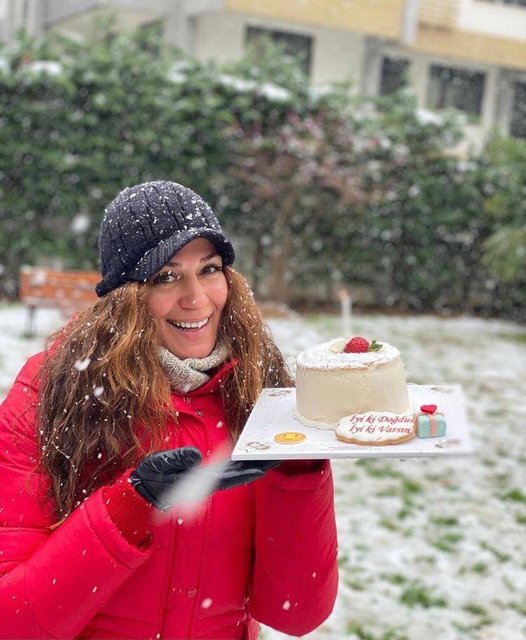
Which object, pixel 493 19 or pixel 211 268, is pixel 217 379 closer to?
pixel 211 268

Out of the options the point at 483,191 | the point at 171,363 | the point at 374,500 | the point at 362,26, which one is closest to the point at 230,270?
the point at 171,363

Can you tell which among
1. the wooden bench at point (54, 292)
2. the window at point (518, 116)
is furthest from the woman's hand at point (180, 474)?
the window at point (518, 116)

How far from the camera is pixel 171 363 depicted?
184 cm

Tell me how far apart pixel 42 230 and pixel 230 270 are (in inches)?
423

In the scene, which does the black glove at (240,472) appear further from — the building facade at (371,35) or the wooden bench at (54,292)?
the building facade at (371,35)

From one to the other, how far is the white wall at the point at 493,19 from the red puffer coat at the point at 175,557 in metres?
22.0

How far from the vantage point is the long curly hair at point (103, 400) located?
5.82ft

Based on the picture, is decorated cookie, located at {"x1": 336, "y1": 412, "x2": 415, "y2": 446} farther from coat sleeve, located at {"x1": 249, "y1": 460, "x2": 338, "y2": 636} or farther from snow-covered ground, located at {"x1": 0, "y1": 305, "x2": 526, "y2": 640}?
snow-covered ground, located at {"x1": 0, "y1": 305, "x2": 526, "y2": 640}

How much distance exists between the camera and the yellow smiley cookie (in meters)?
1.68

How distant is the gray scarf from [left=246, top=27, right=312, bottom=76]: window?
1971 cm

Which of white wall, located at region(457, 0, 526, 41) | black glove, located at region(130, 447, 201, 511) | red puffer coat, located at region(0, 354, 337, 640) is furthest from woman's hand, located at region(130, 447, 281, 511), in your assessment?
white wall, located at region(457, 0, 526, 41)

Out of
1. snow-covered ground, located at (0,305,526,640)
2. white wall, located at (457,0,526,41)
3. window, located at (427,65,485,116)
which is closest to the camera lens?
snow-covered ground, located at (0,305,526,640)

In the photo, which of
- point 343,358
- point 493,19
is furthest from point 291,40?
point 343,358

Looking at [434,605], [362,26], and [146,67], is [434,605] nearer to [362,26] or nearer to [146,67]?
[146,67]
